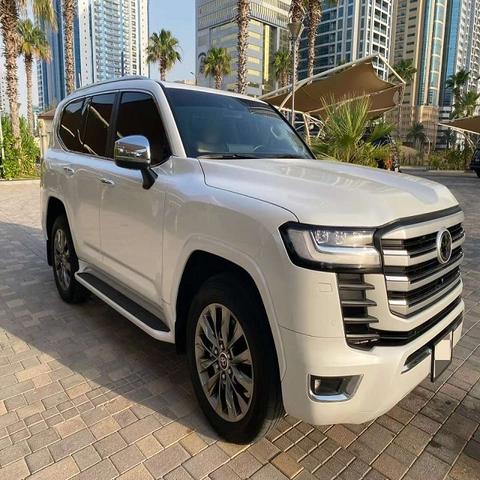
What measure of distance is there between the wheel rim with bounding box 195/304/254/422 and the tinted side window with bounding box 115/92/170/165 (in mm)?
1159

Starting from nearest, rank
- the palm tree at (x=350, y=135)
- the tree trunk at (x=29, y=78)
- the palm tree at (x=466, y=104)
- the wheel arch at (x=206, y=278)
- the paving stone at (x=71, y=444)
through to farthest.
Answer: the wheel arch at (x=206, y=278)
the paving stone at (x=71, y=444)
the palm tree at (x=350, y=135)
the tree trunk at (x=29, y=78)
the palm tree at (x=466, y=104)

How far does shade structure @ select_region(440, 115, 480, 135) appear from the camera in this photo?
2525 centimetres

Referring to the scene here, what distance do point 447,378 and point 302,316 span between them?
6.41 ft

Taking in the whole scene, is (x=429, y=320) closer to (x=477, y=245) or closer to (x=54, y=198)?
(x=54, y=198)

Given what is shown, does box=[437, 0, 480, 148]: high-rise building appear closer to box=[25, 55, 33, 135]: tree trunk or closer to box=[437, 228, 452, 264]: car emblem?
box=[25, 55, 33, 135]: tree trunk

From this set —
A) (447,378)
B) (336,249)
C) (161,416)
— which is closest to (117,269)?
(161,416)

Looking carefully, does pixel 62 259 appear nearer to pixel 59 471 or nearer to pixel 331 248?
pixel 59 471

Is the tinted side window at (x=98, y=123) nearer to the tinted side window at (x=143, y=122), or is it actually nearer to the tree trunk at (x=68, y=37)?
the tinted side window at (x=143, y=122)

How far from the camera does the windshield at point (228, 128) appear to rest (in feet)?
9.71

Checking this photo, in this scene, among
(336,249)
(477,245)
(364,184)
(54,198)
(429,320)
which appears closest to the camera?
(336,249)

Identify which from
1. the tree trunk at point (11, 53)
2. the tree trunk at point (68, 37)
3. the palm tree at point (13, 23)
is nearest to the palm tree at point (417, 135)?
the tree trunk at point (68, 37)

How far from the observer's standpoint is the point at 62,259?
456cm

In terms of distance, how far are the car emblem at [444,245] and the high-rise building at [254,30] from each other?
343 ft

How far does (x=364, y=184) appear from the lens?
2.38m
